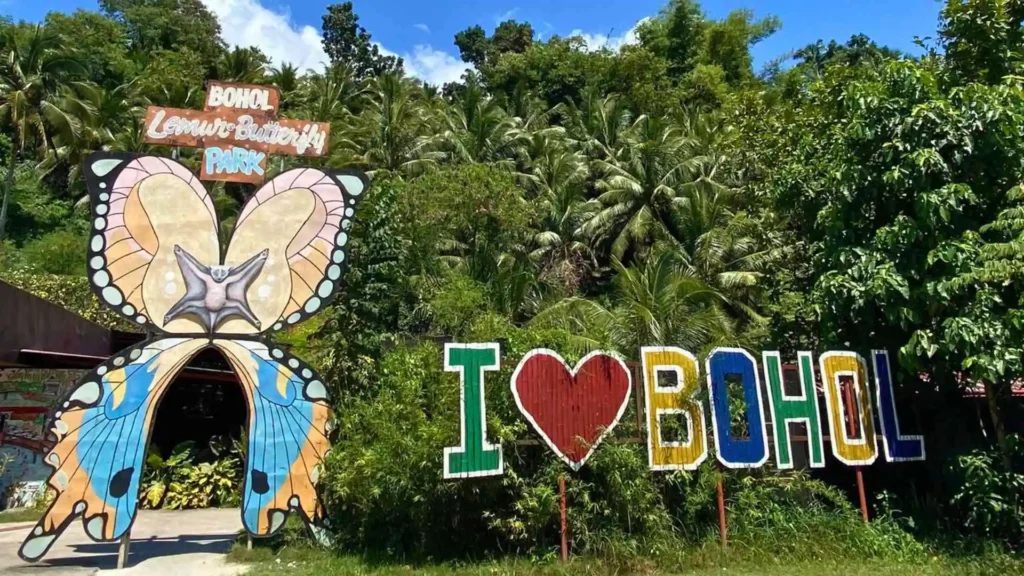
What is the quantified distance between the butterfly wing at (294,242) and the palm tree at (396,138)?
15.8m

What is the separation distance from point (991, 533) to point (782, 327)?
12.0 feet

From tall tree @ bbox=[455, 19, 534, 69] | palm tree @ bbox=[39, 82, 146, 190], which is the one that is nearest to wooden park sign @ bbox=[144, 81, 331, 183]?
palm tree @ bbox=[39, 82, 146, 190]

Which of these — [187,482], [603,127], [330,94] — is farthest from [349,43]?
[187,482]

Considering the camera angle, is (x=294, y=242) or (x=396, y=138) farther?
(x=396, y=138)

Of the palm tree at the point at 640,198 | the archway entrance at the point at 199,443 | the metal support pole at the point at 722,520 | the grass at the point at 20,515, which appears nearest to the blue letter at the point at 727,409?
the metal support pole at the point at 722,520

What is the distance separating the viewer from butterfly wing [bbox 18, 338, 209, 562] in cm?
805

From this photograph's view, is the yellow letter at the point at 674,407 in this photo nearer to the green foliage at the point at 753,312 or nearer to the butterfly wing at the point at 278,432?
the green foliage at the point at 753,312

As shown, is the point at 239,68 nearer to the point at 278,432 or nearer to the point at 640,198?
the point at 640,198

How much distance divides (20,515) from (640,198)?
20286mm

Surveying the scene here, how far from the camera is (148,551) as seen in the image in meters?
9.04

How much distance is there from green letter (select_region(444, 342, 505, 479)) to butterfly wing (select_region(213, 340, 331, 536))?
2.31 metres

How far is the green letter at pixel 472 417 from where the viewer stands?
7.31 metres

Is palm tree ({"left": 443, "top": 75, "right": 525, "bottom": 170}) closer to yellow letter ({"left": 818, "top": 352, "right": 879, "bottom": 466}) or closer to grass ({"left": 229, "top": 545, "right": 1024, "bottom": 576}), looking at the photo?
yellow letter ({"left": 818, "top": 352, "right": 879, "bottom": 466})

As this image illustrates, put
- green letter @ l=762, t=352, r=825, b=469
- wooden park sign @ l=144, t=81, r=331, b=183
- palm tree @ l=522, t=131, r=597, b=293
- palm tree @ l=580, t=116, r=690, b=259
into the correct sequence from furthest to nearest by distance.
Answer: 1. palm tree @ l=580, t=116, r=690, b=259
2. palm tree @ l=522, t=131, r=597, b=293
3. wooden park sign @ l=144, t=81, r=331, b=183
4. green letter @ l=762, t=352, r=825, b=469
